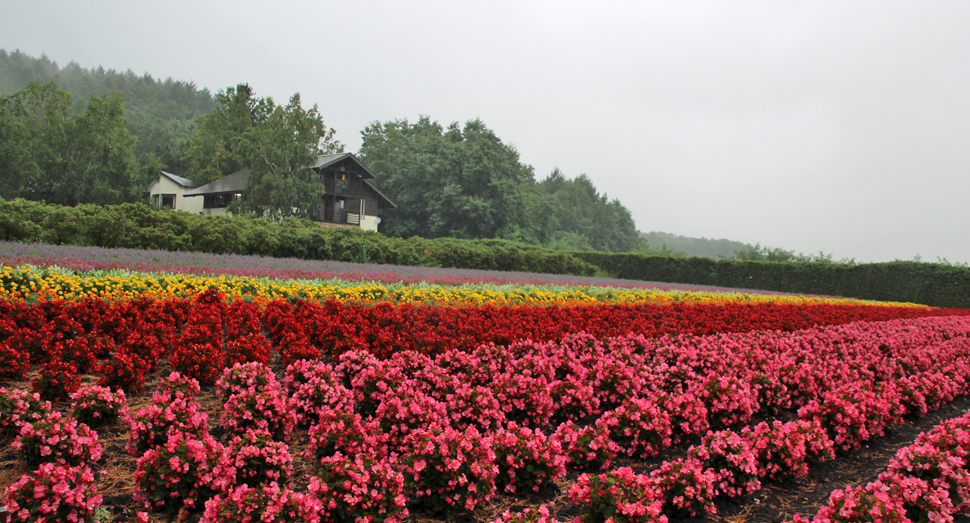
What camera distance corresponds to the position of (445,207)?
41.3m

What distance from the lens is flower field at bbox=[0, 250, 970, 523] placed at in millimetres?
2744

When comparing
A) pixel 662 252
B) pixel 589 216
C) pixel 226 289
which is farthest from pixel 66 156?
pixel 589 216

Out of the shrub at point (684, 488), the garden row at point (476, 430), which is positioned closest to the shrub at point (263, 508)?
the garden row at point (476, 430)

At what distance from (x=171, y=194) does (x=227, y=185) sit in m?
9.88

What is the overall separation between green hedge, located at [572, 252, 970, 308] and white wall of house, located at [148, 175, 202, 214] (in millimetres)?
36643

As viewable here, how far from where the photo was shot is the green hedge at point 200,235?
12.9m

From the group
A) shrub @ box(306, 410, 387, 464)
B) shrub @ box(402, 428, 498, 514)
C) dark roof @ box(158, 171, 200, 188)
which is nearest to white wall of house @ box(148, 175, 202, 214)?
dark roof @ box(158, 171, 200, 188)

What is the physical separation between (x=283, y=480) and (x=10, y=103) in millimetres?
57191

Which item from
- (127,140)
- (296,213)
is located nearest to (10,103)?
(127,140)

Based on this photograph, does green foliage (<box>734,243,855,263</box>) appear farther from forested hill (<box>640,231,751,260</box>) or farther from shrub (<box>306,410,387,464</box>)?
forested hill (<box>640,231,751,260</box>)

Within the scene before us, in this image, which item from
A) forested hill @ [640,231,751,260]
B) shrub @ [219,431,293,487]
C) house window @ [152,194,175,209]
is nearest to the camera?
shrub @ [219,431,293,487]

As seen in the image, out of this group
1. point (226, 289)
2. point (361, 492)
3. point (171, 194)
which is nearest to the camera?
point (361, 492)

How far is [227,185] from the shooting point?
43.2 meters

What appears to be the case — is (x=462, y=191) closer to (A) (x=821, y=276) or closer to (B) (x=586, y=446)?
(A) (x=821, y=276)
